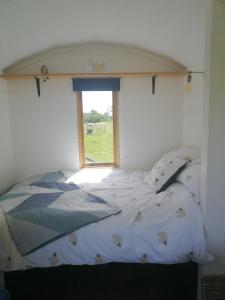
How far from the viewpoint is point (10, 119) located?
9.91ft

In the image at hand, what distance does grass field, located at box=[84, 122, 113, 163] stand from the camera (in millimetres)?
3192

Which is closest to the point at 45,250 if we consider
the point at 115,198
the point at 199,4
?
the point at 115,198

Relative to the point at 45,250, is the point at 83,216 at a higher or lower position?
higher

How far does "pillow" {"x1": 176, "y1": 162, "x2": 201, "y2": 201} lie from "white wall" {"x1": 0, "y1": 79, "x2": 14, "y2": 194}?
2.03 meters

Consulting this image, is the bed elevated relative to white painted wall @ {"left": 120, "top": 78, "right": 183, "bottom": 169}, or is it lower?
lower

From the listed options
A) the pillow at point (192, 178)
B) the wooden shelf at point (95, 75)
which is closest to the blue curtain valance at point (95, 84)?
the wooden shelf at point (95, 75)

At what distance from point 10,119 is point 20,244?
1.92 meters

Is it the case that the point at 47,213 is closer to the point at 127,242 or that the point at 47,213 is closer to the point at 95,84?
the point at 127,242

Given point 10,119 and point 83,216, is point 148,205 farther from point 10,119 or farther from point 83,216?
point 10,119

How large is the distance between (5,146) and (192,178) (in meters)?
2.24

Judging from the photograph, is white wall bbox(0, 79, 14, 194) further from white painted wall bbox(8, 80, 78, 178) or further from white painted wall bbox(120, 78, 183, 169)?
white painted wall bbox(120, 78, 183, 169)

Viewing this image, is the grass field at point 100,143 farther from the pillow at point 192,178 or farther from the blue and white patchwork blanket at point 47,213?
the pillow at point 192,178

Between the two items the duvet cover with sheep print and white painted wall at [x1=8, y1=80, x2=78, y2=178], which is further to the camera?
white painted wall at [x1=8, y1=80, x2=78, y2=178]

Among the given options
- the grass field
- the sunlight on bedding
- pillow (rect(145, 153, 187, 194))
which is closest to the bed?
pillow (rect(145, 153, 187, 194))
